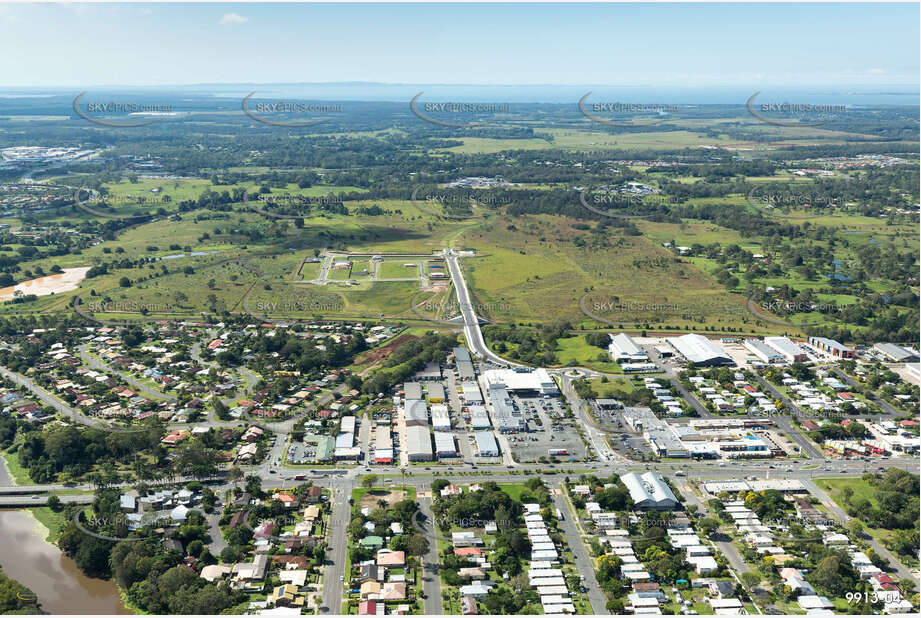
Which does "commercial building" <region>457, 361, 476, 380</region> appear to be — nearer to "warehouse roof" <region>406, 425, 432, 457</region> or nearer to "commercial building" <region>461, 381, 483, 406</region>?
"commercial building" <region>461, 381, 483, 406</region>

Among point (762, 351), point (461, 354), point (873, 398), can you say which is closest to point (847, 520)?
point (873, 398)

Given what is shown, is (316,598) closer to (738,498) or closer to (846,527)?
(738,498)

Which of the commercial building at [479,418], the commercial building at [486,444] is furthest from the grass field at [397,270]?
the commercial building at [486,444]

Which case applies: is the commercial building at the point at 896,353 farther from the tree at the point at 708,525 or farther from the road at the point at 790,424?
the tree at the point at 708,525

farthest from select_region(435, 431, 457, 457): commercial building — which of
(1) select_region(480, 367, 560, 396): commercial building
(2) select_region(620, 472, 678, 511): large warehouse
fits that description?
(2) select_region(620, 472, 678, 511): large warehouse

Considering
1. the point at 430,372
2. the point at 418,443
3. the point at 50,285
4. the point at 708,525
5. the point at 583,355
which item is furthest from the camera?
the point at 50,285

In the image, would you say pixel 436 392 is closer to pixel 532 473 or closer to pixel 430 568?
pixel 532 473
